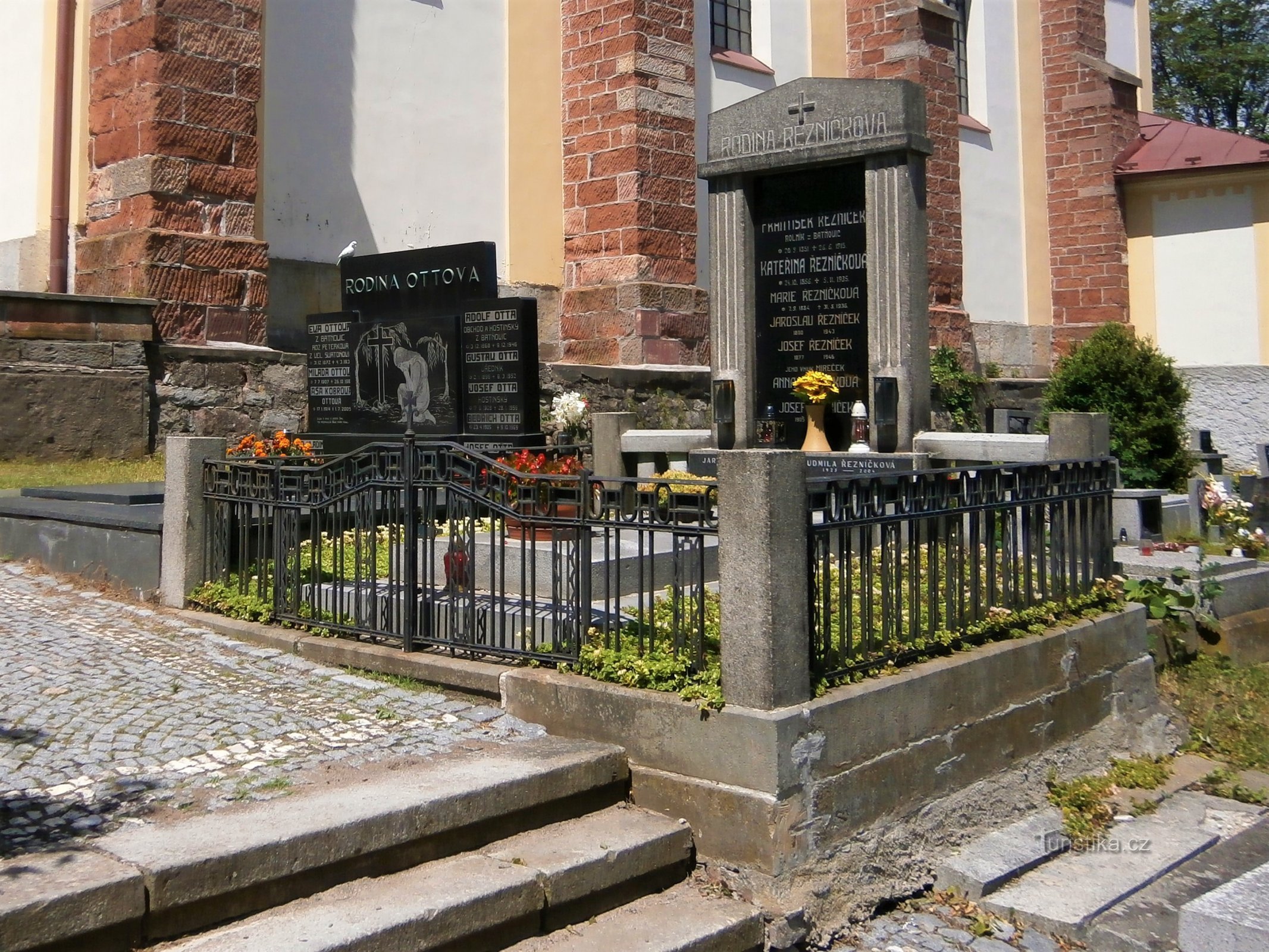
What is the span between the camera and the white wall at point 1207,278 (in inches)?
789

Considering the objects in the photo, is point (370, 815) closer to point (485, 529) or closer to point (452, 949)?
point (452, 949)

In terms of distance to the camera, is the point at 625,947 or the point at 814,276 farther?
the point at 814,276

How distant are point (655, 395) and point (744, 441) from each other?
16.6 feet

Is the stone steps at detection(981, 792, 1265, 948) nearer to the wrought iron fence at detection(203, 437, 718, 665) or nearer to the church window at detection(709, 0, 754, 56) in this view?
the wrought iron fence at detection(203, 437, 718, 665)

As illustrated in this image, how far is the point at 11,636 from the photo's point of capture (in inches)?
247

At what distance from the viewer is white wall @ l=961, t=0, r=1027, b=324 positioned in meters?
21.7

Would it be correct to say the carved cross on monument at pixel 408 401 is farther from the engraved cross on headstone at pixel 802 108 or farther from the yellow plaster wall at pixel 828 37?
the yellow plaster wall at pixel 828 37

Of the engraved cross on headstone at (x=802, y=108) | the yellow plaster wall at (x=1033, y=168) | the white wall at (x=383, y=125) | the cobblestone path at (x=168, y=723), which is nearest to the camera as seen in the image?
the cobblestone path at (x=168, y=723)

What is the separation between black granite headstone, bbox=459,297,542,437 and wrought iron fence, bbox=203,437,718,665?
2.96m

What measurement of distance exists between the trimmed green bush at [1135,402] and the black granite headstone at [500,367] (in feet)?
16.3

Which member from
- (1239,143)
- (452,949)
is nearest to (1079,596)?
(452,949)

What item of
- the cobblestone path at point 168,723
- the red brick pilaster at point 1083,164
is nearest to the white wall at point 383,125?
the cobblestone path at point 168,723

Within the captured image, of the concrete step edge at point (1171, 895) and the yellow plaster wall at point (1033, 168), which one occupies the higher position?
the yellow plaster wall at point (1033, 168)

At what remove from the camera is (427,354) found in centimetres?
1064
